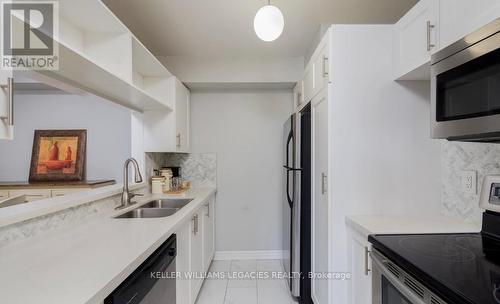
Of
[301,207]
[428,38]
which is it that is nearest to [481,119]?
[428,38]

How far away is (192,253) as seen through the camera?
6.63 ft

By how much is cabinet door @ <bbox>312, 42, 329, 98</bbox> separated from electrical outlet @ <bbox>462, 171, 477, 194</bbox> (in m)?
0.94

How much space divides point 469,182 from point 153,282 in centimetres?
174

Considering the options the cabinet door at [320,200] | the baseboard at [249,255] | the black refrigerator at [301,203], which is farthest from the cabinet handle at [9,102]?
the baseboard at [249,255]

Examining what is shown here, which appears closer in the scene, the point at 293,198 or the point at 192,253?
the point at 192,253

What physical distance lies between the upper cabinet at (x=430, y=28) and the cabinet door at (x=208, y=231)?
6.73 ft

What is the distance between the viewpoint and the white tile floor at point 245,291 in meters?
2.35

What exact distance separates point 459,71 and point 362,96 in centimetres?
61

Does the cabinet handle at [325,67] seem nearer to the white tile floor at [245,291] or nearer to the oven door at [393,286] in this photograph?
the oven door at [393,286]

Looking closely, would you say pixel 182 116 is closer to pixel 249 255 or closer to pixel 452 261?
pixel 249 255

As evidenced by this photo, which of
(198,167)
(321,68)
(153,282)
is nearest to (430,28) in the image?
(321,68)

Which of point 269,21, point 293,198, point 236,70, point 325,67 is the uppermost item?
point 236,70

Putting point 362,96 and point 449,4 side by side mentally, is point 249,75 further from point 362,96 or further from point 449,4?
point 449,4

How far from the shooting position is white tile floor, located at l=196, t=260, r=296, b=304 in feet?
7.72
